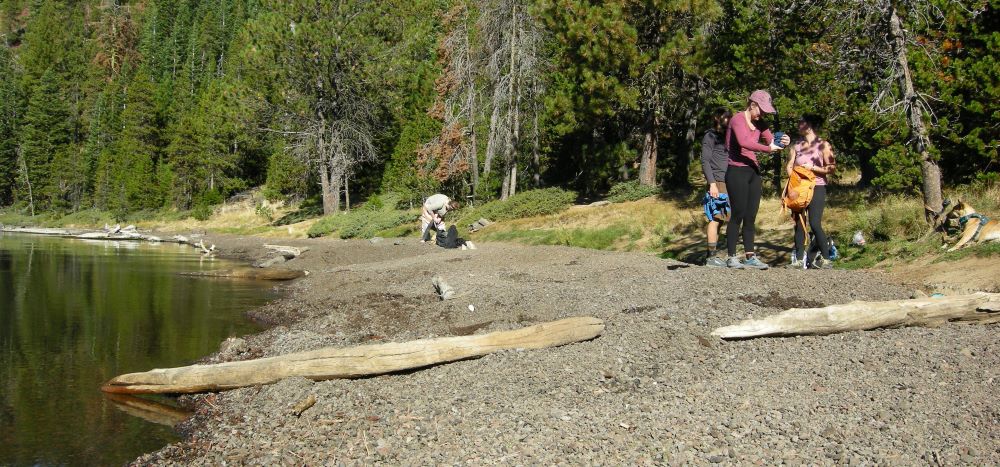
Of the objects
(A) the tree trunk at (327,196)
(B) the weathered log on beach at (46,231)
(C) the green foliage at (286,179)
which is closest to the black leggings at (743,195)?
(A) the tree trunk at (327,196)

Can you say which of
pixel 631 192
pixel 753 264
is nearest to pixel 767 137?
pixel 753 264

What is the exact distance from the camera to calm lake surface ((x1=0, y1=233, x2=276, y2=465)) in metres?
5.93

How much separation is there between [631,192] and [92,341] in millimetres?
17822

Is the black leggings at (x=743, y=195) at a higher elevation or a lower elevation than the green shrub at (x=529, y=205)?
higher

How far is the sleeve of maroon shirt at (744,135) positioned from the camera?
8.54 m

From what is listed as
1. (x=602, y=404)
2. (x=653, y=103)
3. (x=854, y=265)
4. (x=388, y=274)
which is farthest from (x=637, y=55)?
(x=602, y=404)

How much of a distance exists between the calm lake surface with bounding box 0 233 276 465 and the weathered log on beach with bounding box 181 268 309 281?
741 millimetres

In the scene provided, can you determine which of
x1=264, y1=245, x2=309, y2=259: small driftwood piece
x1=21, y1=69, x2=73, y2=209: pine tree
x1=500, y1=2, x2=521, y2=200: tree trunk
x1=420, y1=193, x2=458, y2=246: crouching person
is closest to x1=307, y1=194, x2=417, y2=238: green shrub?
x1=500, y1=2, x2=521, y2=200: tree trunk

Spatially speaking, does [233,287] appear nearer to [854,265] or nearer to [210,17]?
[854,265]

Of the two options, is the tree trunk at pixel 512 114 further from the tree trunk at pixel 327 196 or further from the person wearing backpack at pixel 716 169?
the person wearing backpack at pixel 716 169

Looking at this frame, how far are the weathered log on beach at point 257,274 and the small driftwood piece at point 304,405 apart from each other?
12.5 m

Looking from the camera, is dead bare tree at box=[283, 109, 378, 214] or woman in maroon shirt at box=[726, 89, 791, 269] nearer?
woman in maroon shirt at box=[726, 89, 791, 269]

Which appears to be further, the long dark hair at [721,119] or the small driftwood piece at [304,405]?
the long dark hair at [721,119]

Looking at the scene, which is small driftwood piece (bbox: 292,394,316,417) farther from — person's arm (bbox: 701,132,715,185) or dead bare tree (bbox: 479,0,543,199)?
dead bare tree (bbox: 479,0,543,199)
